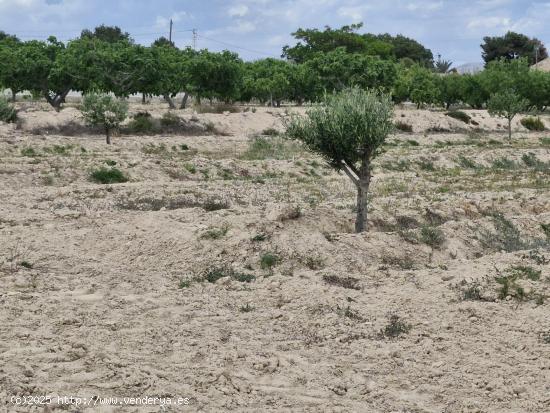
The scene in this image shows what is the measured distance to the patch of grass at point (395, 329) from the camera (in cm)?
1112

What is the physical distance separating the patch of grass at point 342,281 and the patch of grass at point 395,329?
7.80ft

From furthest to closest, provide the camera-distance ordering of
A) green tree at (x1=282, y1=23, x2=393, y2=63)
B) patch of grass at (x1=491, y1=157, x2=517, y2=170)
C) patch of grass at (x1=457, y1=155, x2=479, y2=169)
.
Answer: green tree at (x1=282, y1=23, x2=393, y2=63)
patch of grass at (x1=457, y1=155, x2=479, y2=169)
patch of grass at (x1=491, y1=157, x2=517, y2=170)

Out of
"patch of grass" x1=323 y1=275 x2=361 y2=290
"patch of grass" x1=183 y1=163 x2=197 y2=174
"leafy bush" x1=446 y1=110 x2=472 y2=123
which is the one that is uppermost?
"leafy bush" x1=446 y1=110 x2=472 y2=123

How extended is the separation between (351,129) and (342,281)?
576 centimetres

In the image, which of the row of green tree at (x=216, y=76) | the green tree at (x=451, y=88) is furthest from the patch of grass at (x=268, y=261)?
the green tree at (x=451, y=88)

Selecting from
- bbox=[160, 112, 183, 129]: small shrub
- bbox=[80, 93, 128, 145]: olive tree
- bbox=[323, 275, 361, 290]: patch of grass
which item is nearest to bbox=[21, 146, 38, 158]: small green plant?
bbox=[80, 93, 128, 145]: olive tree

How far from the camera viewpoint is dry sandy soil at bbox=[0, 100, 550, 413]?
356 inches

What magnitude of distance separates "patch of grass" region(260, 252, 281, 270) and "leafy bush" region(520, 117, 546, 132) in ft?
203

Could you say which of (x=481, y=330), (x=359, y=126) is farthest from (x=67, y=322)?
(x=359, y=126)

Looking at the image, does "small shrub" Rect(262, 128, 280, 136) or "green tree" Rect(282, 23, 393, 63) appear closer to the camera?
"small shrub" Rect(262, 128, 280, 136)

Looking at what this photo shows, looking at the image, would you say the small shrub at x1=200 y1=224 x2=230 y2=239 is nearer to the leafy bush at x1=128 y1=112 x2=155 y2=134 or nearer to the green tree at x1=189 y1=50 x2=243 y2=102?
the leafy bush at x1=128 y1=112 x2=155 y2=134

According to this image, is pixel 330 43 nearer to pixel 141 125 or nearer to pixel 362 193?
pixel 141 125

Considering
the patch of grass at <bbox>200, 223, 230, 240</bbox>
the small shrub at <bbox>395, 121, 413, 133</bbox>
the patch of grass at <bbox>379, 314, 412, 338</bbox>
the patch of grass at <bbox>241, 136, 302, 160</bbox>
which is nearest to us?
the patch of grass at <bbox>379, 314, 412, 338</bbox>

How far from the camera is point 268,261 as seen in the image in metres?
15.3
